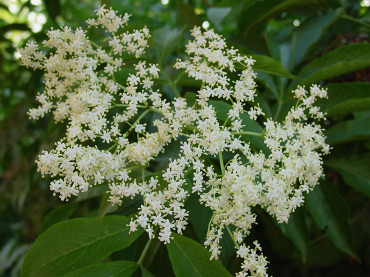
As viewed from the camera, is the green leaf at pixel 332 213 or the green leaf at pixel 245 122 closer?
the green leaf at pixel 245 122

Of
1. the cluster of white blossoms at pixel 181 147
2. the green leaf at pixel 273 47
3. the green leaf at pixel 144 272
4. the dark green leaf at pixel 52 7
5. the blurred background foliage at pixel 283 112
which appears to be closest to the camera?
the cluster of white blossoms at pixel 181 147

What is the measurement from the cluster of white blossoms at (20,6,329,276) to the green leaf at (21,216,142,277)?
0.10m

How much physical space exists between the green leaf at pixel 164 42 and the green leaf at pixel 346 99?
0.53 m

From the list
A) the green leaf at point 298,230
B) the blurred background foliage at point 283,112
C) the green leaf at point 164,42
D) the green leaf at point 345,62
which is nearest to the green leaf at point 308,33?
the blurred background foliage at point 283,112

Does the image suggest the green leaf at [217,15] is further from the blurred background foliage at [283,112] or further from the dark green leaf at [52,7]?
the dark green leaf at [52,7]

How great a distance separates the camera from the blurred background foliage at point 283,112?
1258 mm

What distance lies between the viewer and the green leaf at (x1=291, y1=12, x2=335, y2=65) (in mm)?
1621

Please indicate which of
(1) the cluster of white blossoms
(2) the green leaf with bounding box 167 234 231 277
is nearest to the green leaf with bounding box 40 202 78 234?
(1) the cluster of white blossoms

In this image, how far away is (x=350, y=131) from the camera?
1.40 metres

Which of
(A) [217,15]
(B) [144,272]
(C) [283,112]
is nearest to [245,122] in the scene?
(C) [283,112]

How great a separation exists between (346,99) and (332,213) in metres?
0.39

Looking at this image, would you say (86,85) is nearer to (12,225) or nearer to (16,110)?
(16,110)

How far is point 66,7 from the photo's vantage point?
284cm

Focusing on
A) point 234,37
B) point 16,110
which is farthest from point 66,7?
point 234,37
